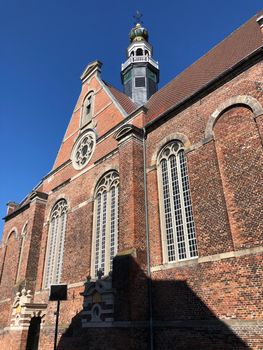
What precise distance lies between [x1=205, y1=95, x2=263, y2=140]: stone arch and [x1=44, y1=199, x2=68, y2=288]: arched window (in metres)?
10.1

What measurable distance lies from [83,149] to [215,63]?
9073 millimetres

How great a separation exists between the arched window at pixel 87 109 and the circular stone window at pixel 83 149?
1.23 m

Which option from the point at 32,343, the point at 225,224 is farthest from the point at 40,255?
the point at 225,224

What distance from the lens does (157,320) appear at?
34.9ft

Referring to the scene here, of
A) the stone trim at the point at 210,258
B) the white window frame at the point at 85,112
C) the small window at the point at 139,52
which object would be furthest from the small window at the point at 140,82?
the stone trim at the point at 210,258

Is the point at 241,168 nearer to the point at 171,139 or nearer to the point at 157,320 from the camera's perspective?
the point at 171,139

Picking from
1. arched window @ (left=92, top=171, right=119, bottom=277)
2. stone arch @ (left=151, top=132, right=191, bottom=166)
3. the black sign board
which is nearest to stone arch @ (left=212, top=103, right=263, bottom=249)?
stone arch @ (left=151, top=132, right=191, bottom=166)

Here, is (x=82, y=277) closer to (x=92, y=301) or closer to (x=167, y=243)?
(x=92, y=301)

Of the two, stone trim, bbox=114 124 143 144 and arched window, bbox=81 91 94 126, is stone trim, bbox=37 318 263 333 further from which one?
arched window, bbox=81 91 94 126

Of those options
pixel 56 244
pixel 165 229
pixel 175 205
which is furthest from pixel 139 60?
pixel 165 229

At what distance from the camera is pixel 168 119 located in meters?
13.7

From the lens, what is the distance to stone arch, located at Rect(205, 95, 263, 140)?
10.2 m

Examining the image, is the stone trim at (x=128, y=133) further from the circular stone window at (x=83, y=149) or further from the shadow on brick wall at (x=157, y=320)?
the shadow on brick wall at (x=157, y=320)

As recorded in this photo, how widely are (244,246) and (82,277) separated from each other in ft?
27.3
